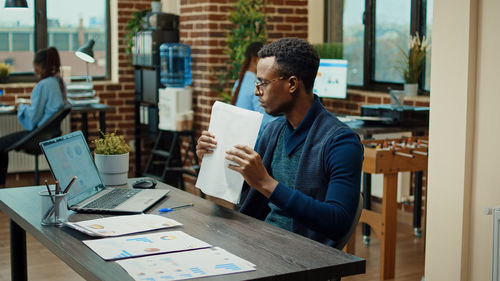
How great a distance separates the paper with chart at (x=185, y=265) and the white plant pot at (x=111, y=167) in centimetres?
102

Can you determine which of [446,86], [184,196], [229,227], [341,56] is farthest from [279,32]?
[229,227]

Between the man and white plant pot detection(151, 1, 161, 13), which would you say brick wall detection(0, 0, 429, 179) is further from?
the man

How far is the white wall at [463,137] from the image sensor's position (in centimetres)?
279

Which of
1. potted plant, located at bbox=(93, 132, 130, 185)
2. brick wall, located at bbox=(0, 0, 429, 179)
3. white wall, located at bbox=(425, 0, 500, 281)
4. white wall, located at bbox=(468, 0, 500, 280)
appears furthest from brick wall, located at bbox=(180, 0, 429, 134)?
potted plant, located at bbox=(93, 132, 130, 185)

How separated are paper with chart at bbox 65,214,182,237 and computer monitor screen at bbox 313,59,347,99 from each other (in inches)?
134

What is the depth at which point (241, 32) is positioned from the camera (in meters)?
5.81

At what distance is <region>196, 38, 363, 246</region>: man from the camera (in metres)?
2.08

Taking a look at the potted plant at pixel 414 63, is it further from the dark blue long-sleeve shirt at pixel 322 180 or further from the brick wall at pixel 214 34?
the dark blue long-sleeve shirt at pixel 322 180

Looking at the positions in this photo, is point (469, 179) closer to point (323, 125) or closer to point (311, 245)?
point (323, 125)

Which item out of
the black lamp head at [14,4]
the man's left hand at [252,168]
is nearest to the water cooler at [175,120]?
the black lamp head at [14,4]

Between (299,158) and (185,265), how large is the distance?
72 centimetres

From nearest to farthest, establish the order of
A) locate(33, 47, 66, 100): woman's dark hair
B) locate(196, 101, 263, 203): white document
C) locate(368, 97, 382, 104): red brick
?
locate(196, 101, 263, 203): white document → locate(368, 97, 382, 104): red brick → locate(33, 47, 66, 100): woman's dark hair

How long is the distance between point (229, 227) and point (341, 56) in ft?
12.8

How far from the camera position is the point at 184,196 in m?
2.59
